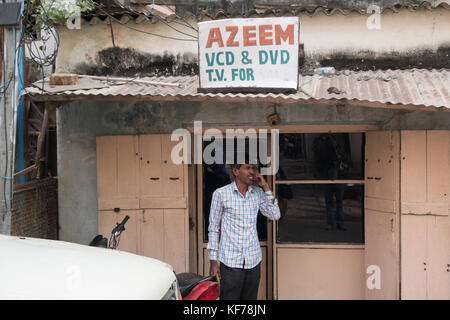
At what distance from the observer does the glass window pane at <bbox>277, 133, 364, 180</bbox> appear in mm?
6066

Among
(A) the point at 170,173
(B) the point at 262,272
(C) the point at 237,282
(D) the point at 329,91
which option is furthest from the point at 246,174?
(B) the point at 262,272

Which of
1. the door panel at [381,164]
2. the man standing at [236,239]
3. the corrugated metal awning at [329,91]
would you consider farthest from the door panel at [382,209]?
the man standing at [236,239]

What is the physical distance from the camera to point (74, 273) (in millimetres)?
2627

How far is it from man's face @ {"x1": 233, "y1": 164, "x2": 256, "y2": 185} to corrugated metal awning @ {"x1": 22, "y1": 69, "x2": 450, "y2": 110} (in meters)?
0.72

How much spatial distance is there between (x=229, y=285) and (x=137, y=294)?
2243 millimetres

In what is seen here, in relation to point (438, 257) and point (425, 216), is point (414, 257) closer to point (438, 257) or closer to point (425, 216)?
point (438, 257)

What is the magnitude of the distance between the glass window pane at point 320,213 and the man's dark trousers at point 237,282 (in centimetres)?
149

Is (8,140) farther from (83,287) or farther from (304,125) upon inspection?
(304,125)

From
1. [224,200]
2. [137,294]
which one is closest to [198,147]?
[224,200]

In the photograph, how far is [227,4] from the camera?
9523mm

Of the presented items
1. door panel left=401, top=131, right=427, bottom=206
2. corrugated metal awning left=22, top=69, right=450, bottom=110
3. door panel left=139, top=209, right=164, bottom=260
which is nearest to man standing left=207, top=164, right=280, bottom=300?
corrugated metal awning left=22, top=69, right=450, bottom=110

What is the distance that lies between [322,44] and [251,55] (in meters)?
1.38

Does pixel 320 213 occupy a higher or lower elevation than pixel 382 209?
lower

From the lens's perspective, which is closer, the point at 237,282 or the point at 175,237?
the point at 237,282
